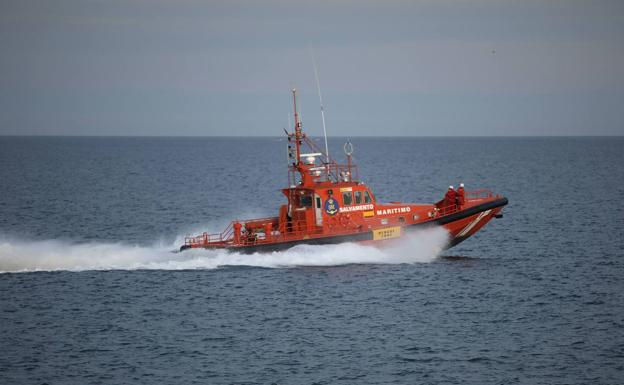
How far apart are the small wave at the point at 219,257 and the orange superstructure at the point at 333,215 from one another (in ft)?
1.24

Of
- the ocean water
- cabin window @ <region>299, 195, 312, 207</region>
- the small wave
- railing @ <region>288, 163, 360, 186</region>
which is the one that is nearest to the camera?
the ocean water

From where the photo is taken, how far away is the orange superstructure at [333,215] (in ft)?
118

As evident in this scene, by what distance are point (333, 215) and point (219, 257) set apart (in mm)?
5367

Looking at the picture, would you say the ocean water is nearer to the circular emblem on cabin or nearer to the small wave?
the small wave

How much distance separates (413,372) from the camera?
24.1m

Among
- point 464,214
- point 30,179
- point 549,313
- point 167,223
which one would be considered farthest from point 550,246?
point 30,179

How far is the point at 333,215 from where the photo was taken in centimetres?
3606

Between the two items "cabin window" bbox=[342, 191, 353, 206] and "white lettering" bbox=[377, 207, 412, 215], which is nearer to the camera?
"cabin window" bbox=[342, 191, 353, 206]

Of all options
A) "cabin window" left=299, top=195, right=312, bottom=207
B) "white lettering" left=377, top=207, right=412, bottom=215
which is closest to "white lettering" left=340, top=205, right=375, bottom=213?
"white lettering" left=377, top=207, right=412, bottom=215

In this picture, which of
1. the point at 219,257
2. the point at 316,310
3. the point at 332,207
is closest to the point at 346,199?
the point at 332,207

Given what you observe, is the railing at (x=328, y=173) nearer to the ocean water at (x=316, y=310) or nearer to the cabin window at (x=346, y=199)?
the cabin window at (x=346, y=199)

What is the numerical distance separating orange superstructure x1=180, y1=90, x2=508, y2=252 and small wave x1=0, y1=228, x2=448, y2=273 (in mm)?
379

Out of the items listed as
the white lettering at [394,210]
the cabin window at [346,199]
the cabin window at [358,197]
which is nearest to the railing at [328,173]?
the cabin window at [358,197]

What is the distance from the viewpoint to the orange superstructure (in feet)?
118
